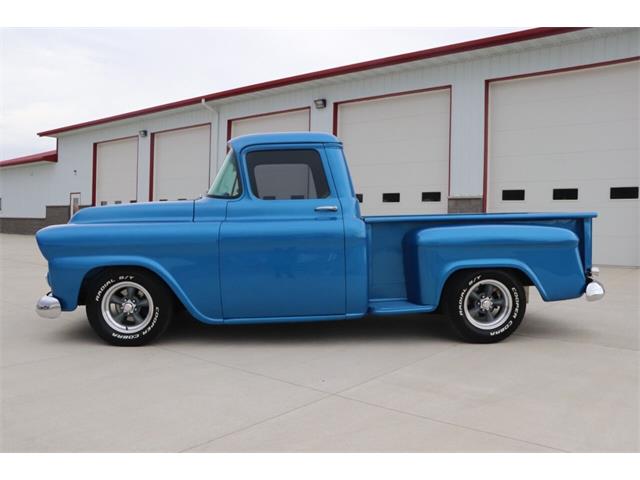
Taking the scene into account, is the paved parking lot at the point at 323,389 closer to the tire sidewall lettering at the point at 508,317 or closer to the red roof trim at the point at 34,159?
the tire sidewall lettering at the point at 508,317

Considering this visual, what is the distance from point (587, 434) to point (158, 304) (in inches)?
133

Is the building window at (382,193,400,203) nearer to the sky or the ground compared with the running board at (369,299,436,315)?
nearer to the sky

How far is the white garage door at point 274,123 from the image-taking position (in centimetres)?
1612

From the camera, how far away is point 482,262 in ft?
15.3

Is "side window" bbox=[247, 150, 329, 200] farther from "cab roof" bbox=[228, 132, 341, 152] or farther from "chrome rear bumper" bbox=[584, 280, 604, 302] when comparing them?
"chrome rear bumper" bbox=[584, 280, 604, 302]

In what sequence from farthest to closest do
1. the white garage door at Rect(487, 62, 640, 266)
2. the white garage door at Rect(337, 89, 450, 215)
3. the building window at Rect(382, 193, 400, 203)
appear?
the building window at Rect(382, 193, 400, 203) → the white garage door at Rect(337, 89, 450, 215) → the white garage door at Rect(487, 62, 640, 266)

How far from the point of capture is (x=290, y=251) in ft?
15.1

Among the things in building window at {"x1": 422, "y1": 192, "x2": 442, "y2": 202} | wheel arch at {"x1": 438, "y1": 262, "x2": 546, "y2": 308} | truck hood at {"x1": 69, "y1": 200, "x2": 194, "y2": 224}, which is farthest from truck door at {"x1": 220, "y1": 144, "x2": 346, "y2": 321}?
building window at {"x1": 422, "y1": 192, "x2": 442, "y2": 202}

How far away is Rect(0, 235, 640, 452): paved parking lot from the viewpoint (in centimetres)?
277

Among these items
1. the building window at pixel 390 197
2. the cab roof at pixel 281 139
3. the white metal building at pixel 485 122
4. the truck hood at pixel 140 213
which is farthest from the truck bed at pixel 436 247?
the building window at pixel 390 197

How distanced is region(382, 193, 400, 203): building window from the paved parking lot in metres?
8.82

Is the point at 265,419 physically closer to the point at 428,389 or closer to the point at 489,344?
the point at 428,389

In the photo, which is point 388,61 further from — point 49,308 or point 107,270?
point 49,308

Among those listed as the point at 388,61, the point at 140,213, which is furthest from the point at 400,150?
the point at 140,213
